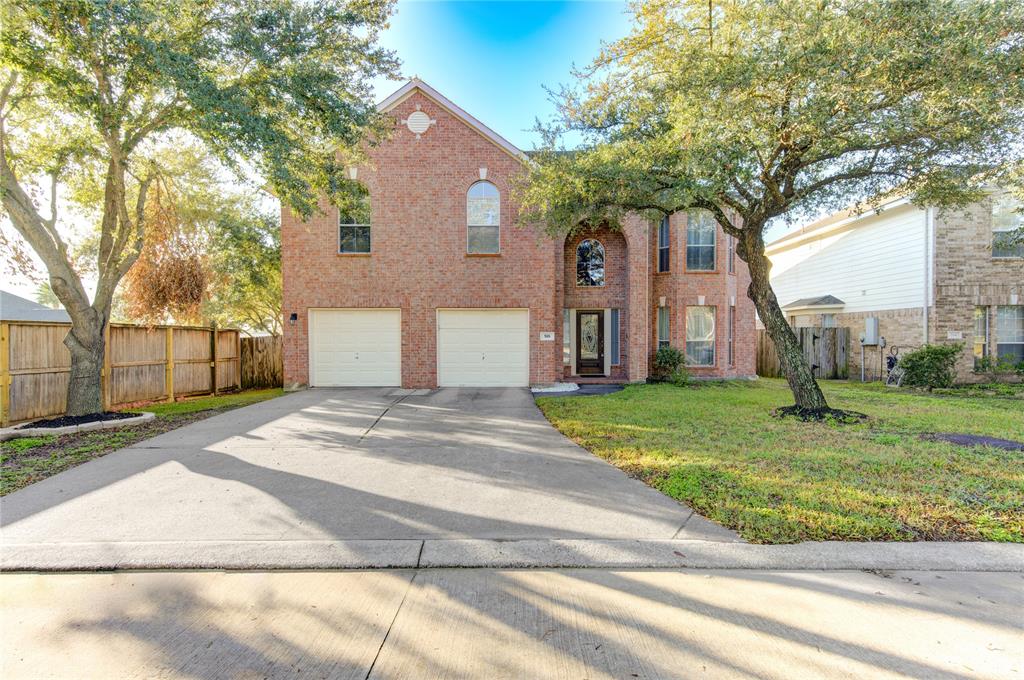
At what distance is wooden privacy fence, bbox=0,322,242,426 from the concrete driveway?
2.80 metres

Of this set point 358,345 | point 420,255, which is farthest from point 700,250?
point 358,345

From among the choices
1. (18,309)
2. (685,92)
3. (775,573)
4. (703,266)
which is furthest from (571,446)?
(18,309)

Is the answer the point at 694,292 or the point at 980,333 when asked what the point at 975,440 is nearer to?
the point at 694,292

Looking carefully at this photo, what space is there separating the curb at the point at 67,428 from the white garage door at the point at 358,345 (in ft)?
15.8

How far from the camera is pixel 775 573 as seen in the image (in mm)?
3137

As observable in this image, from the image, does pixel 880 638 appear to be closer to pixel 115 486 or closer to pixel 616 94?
pixel 115 486

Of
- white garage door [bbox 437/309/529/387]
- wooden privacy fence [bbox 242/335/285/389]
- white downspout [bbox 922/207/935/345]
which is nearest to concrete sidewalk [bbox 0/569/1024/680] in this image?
white garage door [bbox 437/309/529/387]

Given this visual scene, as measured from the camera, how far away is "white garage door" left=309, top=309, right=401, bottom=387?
1289 centimetres

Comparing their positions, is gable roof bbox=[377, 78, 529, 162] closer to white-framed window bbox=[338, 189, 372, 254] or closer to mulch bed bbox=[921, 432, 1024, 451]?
white-framed window bbox=[338, 189, 372, 254]

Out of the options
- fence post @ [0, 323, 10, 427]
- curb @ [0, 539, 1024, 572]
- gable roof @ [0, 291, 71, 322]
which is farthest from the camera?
gable roof @ [0, 291, 71, 322]

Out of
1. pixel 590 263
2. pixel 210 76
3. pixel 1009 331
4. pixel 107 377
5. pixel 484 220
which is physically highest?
pixel 210 76

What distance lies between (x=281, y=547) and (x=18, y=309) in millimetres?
21705

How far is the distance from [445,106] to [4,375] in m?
10.6

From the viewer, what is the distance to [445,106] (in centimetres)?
1269
